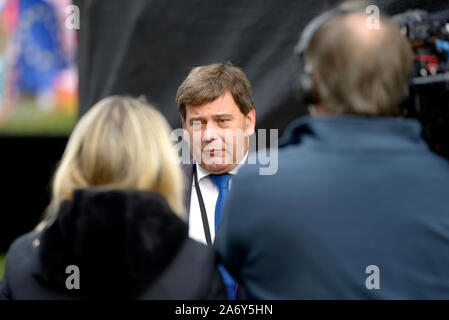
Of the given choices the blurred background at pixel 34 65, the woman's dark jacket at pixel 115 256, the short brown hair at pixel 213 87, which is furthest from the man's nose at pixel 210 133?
the blurred background at pixel 34 65

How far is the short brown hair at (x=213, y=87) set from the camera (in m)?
2.26

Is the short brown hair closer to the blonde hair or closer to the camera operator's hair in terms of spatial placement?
the blonde hair

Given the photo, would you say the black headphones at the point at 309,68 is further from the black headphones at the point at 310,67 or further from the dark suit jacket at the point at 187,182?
the dark suit jacket at the point at 187,182

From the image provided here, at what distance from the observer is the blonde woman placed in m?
1.23

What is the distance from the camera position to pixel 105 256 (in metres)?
1.23

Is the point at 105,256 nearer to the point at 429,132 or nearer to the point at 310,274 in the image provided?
the point at 310,274

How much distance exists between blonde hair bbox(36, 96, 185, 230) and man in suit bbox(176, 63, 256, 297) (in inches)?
29.0

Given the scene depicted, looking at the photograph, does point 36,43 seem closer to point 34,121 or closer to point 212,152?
point 34,121

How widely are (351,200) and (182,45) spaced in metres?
1.71

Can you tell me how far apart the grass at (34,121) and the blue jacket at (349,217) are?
315cm

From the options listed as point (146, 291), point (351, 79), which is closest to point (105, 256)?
point (146, 291)

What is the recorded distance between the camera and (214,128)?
2264 millimetres

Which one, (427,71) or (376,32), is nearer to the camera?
(376,32)

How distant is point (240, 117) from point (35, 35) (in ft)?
→ 6.92
